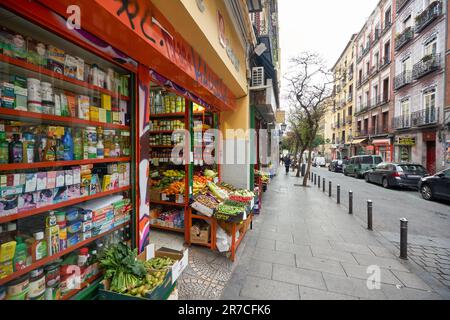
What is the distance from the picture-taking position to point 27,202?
184cm

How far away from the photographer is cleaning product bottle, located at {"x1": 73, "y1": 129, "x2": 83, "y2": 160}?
88.1 inches

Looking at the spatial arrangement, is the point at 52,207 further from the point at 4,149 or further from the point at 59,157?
the point at 4,149

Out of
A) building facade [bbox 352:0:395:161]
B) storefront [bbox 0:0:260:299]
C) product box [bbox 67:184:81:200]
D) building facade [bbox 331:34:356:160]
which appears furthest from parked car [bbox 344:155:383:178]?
product box [bbox 67:184:81:200]

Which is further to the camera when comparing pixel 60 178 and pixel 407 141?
pixel 407 141

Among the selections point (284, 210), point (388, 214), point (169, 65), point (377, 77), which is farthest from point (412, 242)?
point (377, 77)

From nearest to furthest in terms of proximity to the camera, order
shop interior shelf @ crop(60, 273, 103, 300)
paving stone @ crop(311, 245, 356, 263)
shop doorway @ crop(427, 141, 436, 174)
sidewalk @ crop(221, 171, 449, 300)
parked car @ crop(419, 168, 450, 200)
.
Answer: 1. shop interior shelf @ crop(60, 273, 103, 300)
2. sidewalk @ crop(221, 171, 449, 300)
3. paving stone @ crop(311, 245, 356, 263)
4. parked car @ crop(419, 168, 450, 200)
5. shop doorway @ crop(427, 141, 436, 174)

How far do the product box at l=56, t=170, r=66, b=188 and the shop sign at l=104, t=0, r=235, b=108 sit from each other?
5.04 ft

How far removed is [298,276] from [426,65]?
2065 centimetres

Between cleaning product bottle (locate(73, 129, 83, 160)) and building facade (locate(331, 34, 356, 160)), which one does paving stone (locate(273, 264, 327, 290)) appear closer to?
cleaning product bottle (locate(73, 129, 83, 160))

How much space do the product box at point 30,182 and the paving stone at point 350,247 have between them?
192 inches

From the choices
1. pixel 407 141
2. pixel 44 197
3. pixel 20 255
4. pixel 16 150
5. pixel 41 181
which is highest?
pixel 407 141

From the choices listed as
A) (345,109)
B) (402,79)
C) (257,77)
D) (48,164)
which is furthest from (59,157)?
(345,109)

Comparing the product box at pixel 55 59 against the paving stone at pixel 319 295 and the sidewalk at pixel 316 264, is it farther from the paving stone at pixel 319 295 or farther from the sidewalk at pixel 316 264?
the paving stone at pixel 319 295

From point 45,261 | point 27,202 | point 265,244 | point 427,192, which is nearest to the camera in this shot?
point 27,202
